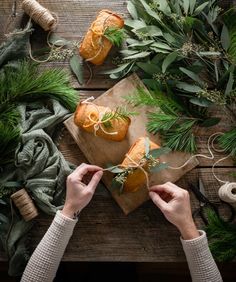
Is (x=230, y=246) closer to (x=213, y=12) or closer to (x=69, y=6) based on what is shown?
(x=213, y=12)

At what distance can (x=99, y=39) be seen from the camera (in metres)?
1.54

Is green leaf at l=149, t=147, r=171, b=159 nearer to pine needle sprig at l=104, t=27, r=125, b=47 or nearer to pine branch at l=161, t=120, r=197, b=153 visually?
pine branch at l=161, t=120, r=197, b=153

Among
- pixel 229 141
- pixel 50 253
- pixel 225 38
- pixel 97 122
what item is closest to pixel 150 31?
pixel 225 38

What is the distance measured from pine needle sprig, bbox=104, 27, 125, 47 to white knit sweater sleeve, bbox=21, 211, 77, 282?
64 centimetres

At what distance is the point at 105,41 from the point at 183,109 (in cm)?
37

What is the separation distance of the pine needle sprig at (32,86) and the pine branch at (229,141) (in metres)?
0.56

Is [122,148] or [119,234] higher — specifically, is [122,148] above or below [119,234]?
above

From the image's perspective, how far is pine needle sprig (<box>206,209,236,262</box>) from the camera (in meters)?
1.50

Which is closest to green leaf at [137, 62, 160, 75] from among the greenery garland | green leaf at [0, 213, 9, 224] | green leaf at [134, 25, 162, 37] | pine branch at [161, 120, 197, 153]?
the greenery garland

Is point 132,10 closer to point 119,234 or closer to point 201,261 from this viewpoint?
point 119,234

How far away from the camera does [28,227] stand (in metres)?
1.53

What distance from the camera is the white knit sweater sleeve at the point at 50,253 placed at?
1.37 metres

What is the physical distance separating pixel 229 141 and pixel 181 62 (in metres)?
0.34

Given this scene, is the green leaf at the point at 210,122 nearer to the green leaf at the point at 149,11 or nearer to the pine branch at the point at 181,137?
the pine branch at the point at 181,137
